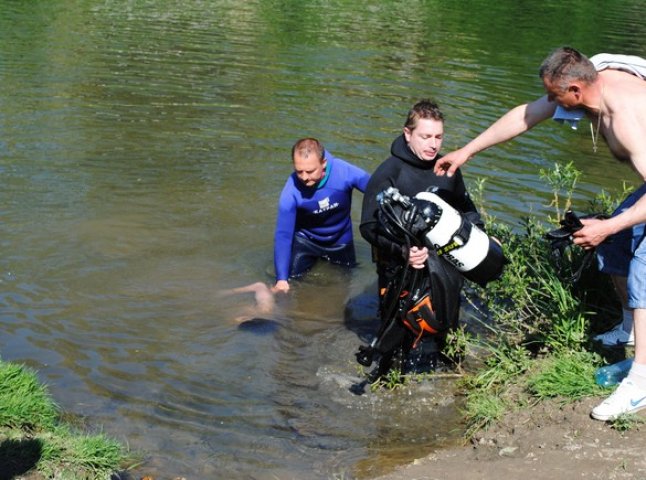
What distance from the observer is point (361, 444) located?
213 inches

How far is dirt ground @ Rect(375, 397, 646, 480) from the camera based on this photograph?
441 centimetres

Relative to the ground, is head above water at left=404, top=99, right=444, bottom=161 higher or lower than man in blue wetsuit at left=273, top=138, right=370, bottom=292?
higher

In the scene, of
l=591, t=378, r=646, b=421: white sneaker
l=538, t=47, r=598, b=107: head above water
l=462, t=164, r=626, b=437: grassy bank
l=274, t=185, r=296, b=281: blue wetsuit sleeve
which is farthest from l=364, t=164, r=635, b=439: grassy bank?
l=274, t=185, r=296, b=281: blue wetsuit sleeve

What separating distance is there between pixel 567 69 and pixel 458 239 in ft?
3.77

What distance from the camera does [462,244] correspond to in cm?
527

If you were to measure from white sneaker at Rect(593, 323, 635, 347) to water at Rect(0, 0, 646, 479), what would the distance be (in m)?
1.02

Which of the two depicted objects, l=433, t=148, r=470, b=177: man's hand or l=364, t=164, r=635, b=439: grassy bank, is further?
l=433, t=148, r=470, b=177: man's hand

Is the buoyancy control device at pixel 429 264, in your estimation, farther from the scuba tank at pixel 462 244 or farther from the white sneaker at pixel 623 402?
the white sneaker at pixel 623 402

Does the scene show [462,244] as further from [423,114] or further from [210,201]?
[210,201]

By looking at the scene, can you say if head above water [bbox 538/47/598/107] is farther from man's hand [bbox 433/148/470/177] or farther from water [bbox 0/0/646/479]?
water [bbox 0/0/646/479]

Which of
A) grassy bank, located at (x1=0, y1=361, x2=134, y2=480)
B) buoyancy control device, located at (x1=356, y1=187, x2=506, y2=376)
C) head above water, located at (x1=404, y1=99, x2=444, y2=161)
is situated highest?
head above water, located at (x1=404, y1=99, x2=444, y2=161)

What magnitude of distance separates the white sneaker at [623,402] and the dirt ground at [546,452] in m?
0.06

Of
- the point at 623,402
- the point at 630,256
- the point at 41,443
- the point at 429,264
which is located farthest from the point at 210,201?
the point at 623,402

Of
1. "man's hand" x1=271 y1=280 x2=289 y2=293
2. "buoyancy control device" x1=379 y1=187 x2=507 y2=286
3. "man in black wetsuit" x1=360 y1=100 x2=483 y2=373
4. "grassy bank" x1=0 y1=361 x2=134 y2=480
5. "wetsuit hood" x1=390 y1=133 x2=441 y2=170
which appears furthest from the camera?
"man's hand" x1=271 y1=280 x2=289 y2=293
